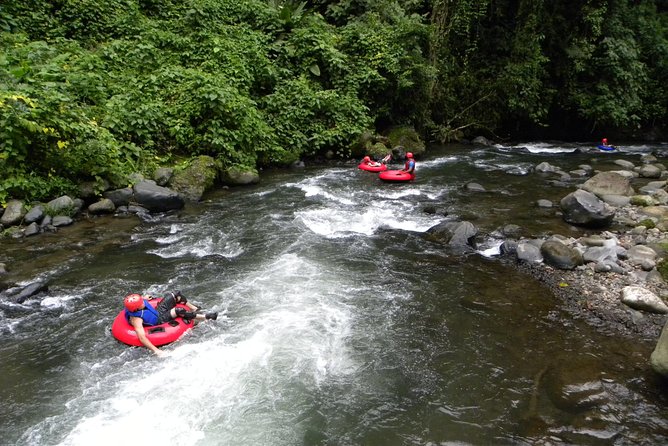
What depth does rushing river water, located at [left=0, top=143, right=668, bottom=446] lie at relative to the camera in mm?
4855

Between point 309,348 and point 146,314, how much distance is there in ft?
7.16

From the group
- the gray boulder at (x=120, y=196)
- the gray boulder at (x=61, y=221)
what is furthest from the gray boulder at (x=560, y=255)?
the gray boulder at (x=61, y=221)

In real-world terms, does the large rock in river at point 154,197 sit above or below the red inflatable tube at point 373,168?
above

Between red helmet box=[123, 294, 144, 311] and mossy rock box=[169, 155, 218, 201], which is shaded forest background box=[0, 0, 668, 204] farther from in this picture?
red helmet box=[123, 294, 144, 311]

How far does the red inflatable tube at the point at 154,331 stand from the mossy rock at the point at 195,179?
5.67 m

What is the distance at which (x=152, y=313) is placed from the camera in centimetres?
624

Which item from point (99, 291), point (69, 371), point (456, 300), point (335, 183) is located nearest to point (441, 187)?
point (335, 183)

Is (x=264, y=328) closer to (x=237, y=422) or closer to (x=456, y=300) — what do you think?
(x=237, y=422)

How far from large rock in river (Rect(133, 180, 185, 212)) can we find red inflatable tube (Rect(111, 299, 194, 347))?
188 inches

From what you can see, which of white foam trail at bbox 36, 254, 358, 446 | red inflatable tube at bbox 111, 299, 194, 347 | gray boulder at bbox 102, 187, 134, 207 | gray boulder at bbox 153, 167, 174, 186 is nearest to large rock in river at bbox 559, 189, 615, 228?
white foam trail at bbox 36, 254, 358, 446

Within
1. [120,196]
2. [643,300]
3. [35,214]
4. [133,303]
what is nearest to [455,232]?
[643,300]

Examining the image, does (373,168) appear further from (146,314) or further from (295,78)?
(146,314)

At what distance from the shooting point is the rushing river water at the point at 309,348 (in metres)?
4.86

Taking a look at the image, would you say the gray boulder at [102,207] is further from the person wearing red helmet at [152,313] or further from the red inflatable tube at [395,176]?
the red inflatable tube at [395,176]
